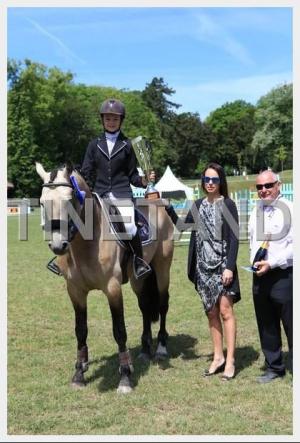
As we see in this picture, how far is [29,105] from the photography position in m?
56.4

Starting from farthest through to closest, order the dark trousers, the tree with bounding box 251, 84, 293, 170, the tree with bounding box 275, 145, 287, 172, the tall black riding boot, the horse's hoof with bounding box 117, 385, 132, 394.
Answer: the tree with bounding box 251, 84, 293, 170 → the tree with bounding box 275, 145, 287, 172 → the tall black riding boot → the dark trousers → the horse's hoof with bounding box 117, 385, 132, 394

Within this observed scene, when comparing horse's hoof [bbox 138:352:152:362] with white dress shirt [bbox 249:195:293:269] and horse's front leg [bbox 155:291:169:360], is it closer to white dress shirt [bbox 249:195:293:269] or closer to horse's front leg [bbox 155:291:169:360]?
horse's front leg [bbox 155:291:169:360]

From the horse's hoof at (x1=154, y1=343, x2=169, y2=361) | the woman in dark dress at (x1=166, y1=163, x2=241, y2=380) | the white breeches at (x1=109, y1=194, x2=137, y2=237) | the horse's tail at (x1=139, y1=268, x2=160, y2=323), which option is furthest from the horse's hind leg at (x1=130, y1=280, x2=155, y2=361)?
the white breeches at (x1=109, y1=194, x2=137, y2=237)

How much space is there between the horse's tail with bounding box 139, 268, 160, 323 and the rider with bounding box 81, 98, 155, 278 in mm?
1159

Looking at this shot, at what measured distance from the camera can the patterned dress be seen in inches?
219

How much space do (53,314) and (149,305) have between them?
2.45 m

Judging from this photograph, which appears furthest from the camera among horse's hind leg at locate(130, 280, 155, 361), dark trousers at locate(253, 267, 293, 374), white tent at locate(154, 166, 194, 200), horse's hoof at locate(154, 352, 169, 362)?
white tent at locate(154, 166, 194, 200)

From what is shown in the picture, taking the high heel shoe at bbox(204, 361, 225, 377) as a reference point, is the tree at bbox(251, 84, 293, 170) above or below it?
above

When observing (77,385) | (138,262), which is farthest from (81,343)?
(138,262)

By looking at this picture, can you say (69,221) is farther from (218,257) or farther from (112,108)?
(218,257)

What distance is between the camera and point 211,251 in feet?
18.5

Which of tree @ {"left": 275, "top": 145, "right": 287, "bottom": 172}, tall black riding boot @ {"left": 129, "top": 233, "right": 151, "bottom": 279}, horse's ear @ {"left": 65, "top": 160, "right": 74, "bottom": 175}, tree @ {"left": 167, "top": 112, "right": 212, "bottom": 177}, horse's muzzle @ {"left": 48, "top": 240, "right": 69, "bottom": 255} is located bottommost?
tall black riding boot @ {"left": 129, "top": 233, "right": 151, "bottom": 279}

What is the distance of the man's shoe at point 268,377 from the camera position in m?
5.37

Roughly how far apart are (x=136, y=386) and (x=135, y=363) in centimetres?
82
